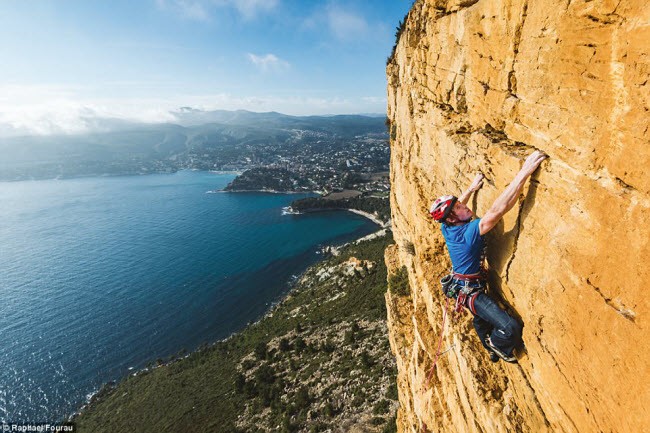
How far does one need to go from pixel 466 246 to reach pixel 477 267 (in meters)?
0.44

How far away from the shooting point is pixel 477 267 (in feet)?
17.5

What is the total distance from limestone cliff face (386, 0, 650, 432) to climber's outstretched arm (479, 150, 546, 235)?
0.37ft

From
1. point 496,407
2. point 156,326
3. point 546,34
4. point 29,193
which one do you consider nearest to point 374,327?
point 496,407

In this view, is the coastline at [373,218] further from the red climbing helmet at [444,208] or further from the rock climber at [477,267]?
the red climbing helmet at [444,208]

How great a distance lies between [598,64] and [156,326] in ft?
218

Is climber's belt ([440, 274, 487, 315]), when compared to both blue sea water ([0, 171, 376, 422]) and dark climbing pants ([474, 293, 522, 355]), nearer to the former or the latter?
dark climbing pants ([474, 293, 522, 355])

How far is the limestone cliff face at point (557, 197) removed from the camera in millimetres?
3104

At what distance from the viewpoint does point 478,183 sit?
5.68 meters

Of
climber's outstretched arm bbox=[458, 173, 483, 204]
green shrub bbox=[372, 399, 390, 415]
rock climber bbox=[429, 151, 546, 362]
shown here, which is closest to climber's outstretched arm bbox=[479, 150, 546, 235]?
rock climber bbox=[429, 151, 546, 362]

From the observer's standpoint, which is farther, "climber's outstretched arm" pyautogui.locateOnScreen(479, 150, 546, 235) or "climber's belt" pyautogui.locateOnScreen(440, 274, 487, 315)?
"climber's belt" pyautogui.locateOnScreen(440, 274, 487, 315)

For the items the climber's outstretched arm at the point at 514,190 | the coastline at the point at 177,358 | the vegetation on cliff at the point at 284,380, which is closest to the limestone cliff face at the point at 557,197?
the climber's outstretched arm at the point at 514,190

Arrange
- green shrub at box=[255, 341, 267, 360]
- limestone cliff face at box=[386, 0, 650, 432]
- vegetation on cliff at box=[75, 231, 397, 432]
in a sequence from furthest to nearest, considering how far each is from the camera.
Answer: green shrub at box=[255, 341, 267, 360]
vegetation on cliff at box=[75, 231, 397, 432]
limestone cliff face at box=[386, 0, 650, 432]

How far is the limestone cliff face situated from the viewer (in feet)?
10.2

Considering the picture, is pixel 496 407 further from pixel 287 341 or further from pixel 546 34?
pixel 287 341
